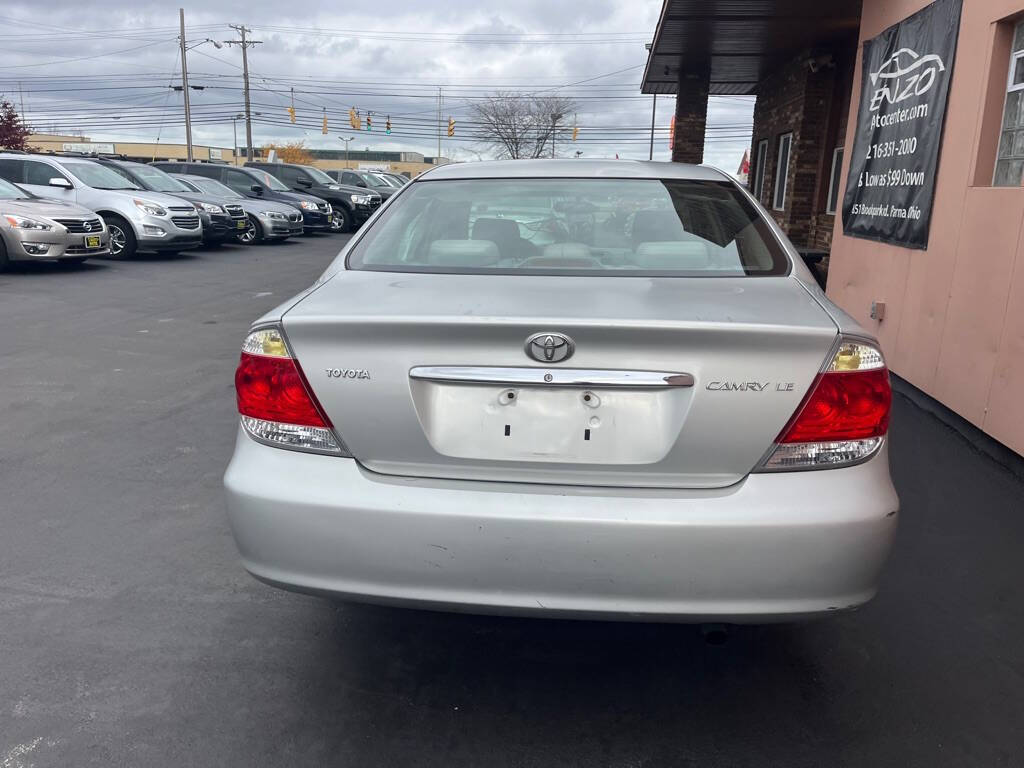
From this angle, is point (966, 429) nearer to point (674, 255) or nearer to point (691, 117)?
point (674, 255)

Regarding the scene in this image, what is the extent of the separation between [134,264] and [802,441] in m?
13.8

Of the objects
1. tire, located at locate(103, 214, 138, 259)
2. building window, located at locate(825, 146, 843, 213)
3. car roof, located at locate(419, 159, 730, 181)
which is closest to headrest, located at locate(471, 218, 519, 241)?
car roof, located at locate(419, 159, 730, 181)

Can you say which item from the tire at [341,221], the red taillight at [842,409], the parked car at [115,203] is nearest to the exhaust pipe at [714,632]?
the red taillight at [842,409]

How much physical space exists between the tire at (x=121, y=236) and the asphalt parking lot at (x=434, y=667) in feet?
35.9

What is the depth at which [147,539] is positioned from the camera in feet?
11.7

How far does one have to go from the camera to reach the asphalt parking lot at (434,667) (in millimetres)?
2330

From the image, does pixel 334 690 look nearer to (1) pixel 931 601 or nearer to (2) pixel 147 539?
(2) pixel 147 539

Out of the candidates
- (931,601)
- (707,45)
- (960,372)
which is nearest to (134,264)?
(707,45)

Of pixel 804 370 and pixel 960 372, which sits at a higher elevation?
pixel 804 370

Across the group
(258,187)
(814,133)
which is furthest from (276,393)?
(258,187)

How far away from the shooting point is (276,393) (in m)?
2.30

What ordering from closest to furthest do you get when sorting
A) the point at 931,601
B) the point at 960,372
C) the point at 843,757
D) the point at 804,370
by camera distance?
the point at 804,370 < the point at 843,757 < the point at 931,601 < the point at 960,372

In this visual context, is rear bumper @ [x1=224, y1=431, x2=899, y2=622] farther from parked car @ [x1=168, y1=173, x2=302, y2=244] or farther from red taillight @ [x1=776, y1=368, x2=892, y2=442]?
parked car @ [x1=168, y1=173, x2=302, y2=244]

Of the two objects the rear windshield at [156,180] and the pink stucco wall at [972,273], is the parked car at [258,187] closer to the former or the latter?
the rear windshield at [156,180]
